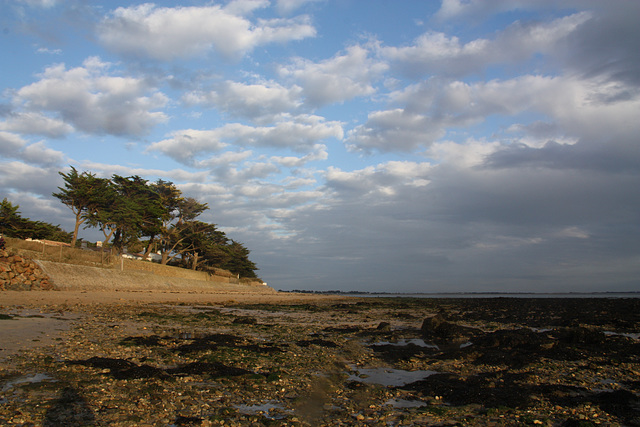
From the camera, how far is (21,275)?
25703 millimetres

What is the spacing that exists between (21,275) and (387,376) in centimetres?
2819

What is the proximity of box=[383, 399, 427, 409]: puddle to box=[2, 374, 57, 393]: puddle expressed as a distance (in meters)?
5.84

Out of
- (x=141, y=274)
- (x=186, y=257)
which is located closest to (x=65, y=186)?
(x=141, y=274)

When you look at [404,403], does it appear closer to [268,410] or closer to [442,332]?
[268,410]

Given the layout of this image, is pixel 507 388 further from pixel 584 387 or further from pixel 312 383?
pixel 312 383

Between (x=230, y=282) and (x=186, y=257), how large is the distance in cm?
1218

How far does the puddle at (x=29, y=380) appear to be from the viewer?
593cm

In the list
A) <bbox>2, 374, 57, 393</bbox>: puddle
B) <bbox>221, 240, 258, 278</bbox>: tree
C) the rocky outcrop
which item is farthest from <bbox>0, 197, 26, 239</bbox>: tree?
<bbox>2, 374, 57, 393</bbox>: puddle

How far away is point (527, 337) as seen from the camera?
1306cm

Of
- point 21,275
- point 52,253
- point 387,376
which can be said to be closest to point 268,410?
point 387,376

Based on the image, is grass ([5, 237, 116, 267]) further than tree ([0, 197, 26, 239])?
No

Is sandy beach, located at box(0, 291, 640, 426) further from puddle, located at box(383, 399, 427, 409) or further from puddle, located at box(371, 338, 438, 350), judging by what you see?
puddle, located at box(371, 338, 438, 350)

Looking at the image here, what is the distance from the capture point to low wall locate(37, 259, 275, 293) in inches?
1139

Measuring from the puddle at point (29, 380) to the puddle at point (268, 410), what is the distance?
344 centimetres
